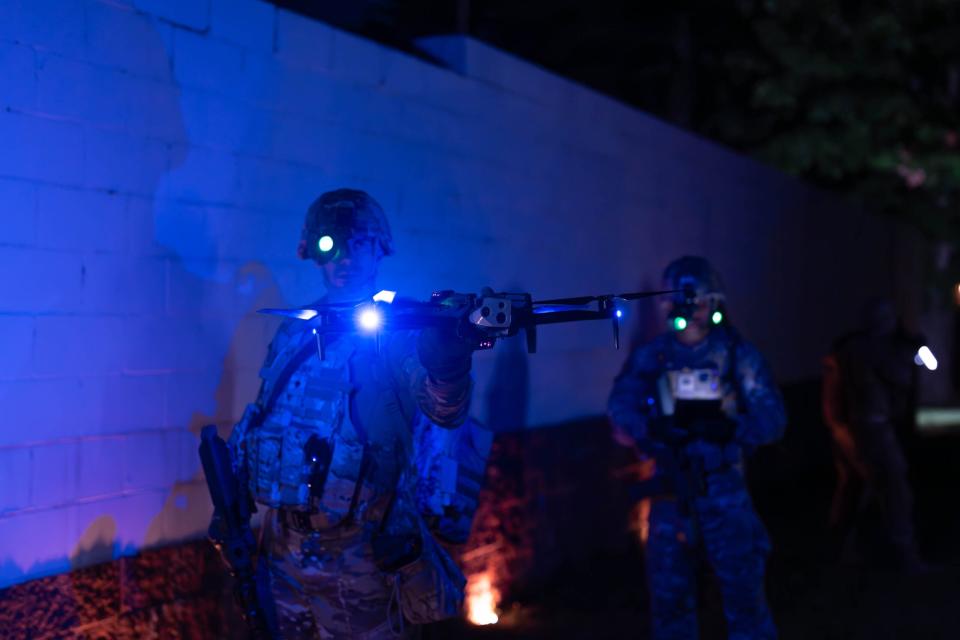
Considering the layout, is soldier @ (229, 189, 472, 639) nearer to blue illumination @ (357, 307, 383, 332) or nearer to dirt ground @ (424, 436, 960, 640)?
blue illumination @ (357, 307, 383, 332)

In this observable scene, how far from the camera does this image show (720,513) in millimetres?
4871

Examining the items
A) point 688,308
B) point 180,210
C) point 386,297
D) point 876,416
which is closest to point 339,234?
point 386,297

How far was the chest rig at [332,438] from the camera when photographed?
336cm

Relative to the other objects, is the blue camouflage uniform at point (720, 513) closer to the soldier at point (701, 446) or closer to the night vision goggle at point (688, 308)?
the soldier at point (701, 446)

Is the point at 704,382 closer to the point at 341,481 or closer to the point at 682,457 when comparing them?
the point at 682,457

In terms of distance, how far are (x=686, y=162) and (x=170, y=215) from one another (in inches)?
217

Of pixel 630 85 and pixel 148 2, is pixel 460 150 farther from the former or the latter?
pixel 630 85

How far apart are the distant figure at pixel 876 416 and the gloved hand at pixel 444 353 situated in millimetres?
5243

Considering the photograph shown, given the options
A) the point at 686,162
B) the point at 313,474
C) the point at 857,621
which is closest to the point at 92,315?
the point at 313,474

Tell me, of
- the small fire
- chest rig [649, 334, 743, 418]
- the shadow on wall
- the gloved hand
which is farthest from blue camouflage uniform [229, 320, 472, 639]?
the small fire

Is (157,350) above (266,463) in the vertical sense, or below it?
above

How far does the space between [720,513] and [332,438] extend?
2.24m

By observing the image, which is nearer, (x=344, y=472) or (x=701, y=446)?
(x=344, y=472)

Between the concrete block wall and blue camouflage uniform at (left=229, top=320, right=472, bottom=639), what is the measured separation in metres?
0.71
